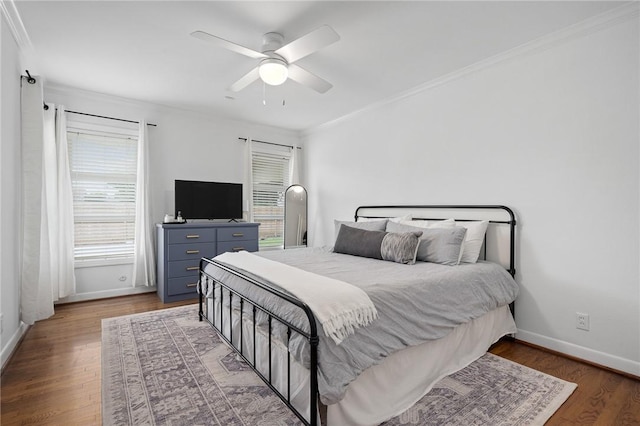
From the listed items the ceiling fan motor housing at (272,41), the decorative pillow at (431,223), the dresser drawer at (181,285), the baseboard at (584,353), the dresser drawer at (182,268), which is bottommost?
the baseboard at (584,353)

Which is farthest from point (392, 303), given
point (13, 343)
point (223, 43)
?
point (13, 343)

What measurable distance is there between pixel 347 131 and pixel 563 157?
9.14 ft

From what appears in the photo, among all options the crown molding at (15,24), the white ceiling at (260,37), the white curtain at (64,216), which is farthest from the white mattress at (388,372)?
the crown molding at (15,24)

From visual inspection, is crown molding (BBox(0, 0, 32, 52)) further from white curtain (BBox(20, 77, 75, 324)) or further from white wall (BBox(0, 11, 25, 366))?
white curtain (BBox(20, 77, 75, 324))

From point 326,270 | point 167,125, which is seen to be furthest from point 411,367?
point 167,125

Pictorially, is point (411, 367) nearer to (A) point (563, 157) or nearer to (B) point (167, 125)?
(A) point (563, 157)

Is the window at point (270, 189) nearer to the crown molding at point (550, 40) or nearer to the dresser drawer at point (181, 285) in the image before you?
the dresser drawer at point (181, 285)

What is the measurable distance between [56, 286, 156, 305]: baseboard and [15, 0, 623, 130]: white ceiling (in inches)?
99.1

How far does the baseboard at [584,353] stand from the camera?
222 cm

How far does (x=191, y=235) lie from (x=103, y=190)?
1.27 meters

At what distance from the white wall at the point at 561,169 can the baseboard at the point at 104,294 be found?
3.90 meters

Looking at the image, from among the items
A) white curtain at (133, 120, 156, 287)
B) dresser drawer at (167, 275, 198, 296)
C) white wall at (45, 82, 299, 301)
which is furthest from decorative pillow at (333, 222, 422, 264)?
white curtain at (133, 120, 156, 287)

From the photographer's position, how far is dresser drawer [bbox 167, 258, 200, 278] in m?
3.93

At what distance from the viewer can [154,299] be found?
4051 mm
